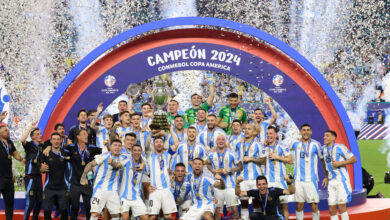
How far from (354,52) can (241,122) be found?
19.7 meters

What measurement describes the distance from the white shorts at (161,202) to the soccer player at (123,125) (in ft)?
4.75

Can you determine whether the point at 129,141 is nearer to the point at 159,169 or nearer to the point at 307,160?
the point at 159,169

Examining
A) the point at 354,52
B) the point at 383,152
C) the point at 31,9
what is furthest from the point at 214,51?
the point at 354,52

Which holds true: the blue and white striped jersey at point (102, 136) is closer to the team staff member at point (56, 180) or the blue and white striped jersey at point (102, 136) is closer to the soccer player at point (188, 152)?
the team staff member at point (56, 180)

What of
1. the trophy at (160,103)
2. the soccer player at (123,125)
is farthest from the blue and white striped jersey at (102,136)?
the trophy at (160,103)

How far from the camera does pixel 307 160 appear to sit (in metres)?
10.8

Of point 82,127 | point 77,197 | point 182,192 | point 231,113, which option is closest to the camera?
point 77,197

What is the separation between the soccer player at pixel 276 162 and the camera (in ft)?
35.1

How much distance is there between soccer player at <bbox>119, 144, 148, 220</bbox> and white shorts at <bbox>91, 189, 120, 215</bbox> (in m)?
0.12

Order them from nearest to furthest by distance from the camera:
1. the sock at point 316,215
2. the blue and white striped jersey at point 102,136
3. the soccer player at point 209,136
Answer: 1. the sock at point 316,215
2. the soccer player at point 209,136
3. the blue and white striped jersey at point 102,136

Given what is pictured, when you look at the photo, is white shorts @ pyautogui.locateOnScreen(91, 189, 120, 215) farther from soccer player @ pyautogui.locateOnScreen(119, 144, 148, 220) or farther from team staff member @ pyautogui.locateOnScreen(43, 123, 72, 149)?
team staff member @ pyautogui.locateOnScreen(43, 123, 72, 149)

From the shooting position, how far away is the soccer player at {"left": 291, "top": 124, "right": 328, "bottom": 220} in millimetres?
10695

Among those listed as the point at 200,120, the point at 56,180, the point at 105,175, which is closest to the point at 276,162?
the point at 200,120

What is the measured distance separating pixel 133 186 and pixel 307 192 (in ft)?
9.05
